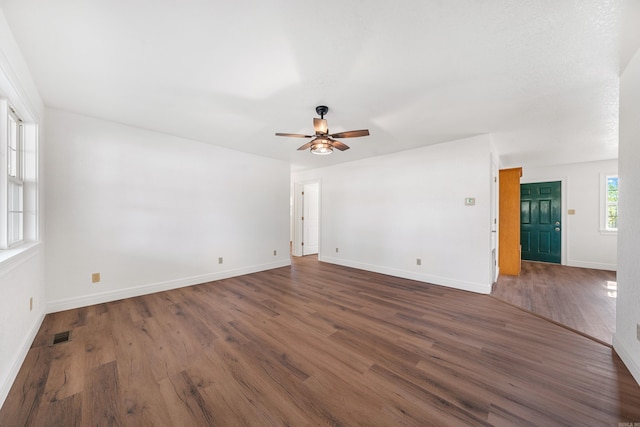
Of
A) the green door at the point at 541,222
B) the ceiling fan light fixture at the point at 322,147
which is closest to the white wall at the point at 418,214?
the ceiling fan light fixture at the point at 322,147

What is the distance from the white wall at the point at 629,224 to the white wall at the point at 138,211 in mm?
4792

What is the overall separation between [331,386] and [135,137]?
3990mm

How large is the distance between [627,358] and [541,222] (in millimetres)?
5334

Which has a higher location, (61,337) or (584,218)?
(584,218)

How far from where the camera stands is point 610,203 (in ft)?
17.2

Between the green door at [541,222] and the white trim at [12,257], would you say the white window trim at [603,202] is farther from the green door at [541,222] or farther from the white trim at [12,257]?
the white trim at [12,257]

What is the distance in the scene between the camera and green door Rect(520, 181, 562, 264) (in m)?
5.78

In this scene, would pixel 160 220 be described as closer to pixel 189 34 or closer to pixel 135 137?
pixel 135 137

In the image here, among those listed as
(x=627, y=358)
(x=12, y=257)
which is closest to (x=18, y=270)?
(x=12, y=257)

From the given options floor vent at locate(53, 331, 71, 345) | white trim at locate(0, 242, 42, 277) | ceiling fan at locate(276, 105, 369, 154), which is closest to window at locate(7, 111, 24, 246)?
white trim at locate(0, 242, 42, 277)

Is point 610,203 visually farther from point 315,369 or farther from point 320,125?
point 315,369

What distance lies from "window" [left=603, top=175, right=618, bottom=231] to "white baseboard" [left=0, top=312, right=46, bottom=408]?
918 centimetres

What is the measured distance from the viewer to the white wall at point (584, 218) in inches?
205

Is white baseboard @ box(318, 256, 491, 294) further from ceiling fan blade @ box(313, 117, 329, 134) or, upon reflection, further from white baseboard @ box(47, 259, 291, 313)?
ceiling fan blade @ box(313, 117, 329, 134)
